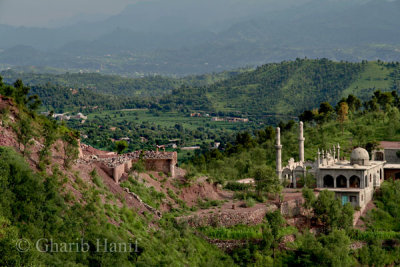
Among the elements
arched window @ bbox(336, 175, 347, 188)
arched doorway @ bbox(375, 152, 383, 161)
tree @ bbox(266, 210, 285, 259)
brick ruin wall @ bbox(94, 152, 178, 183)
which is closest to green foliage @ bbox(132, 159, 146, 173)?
brick ruin wall @ bbox(94, 152, 178, 183)

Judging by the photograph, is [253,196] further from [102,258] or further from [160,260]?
[102,258]

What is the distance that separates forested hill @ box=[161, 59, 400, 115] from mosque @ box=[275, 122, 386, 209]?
89.9 metres

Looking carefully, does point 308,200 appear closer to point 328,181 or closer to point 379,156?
point 328,181

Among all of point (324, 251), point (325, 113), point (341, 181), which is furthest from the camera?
point (325, 113)

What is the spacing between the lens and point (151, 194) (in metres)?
44.6

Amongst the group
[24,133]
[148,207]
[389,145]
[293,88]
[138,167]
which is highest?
[293,88]

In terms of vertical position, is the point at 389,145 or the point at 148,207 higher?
the point at 389,145

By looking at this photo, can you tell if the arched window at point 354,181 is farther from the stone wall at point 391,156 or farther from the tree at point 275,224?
the tree at point 275,224

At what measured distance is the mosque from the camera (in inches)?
2142

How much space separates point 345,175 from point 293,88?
11418 cm

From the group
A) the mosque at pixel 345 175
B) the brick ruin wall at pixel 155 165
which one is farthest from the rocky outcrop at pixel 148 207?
the mosque at pixel 345 175

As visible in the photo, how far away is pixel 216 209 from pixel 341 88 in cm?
12622

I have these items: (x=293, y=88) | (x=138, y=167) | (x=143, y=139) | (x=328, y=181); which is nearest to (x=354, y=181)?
(x=328, y=181)

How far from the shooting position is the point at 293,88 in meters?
169
